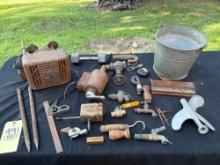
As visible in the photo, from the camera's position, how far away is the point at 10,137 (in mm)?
1034

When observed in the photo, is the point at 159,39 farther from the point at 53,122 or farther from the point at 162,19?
the point at 162,19

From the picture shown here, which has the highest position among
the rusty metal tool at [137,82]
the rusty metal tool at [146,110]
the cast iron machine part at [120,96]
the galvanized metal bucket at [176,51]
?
the galvanized metal bucket at [176,51]

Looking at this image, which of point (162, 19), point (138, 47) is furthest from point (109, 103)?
point (162, 19)

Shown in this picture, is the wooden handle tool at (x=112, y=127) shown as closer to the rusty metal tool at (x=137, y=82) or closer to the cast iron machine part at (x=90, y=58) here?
the rusty metal tool at (x=137, y=82)

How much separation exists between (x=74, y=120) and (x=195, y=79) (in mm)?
692

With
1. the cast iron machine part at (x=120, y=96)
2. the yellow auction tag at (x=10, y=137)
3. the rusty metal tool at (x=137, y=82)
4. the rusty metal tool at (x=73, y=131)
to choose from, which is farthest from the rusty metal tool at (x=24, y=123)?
the rusty metal tool at (x=137, y=82)

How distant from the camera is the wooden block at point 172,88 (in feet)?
4.01

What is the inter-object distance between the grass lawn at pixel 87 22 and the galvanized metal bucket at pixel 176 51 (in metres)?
1.62

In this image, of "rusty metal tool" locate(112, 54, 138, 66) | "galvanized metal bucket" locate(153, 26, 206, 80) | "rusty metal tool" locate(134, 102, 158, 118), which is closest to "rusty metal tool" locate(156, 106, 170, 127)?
"rusty metal tool" locate(134, 102, 158, 118)

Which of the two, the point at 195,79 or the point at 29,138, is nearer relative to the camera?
the point at 29,138

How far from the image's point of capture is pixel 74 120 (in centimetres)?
110

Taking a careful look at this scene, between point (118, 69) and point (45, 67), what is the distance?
389 millimetres

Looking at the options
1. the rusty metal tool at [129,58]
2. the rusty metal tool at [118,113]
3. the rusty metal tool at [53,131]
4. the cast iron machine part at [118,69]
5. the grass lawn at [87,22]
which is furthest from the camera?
the grass lawn at [87,22]

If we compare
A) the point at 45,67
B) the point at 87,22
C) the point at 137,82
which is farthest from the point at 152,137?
the point at 87,22
